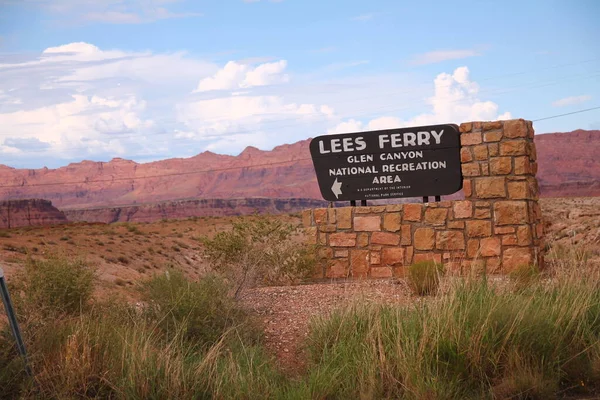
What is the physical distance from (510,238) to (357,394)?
883cm

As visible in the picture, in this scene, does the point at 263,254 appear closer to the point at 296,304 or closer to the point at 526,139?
the point at 296,304

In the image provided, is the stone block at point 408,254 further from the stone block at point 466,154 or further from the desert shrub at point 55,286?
the desert shrub at point 55,286

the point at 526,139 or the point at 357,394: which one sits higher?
the point at 526,139

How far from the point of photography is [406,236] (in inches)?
612

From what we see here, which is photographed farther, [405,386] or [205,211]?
[205,211]

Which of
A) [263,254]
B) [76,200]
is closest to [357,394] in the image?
[263,254]

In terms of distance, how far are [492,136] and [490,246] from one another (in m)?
2.37

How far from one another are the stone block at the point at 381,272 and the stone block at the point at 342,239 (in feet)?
2.50

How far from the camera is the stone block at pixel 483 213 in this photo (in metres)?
15.0

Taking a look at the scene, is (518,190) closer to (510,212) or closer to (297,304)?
(510,212)

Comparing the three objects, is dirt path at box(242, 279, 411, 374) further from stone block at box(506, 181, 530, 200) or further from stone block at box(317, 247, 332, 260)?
stone block at box(506, 181, 530, 200)

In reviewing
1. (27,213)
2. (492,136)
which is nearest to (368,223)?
(492,136)

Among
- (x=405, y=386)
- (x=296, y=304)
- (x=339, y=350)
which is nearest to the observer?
(x=405, y=386)

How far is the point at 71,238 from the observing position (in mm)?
35062
